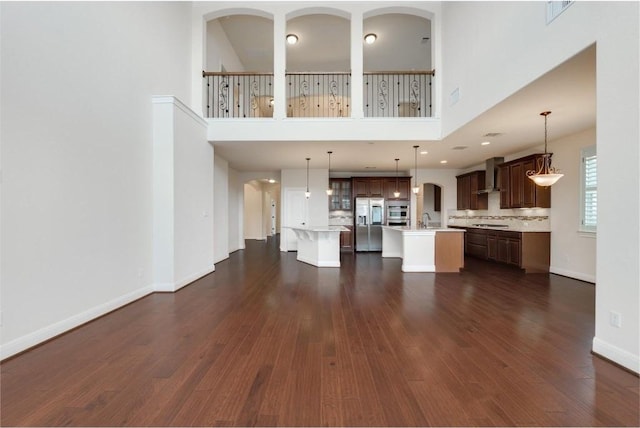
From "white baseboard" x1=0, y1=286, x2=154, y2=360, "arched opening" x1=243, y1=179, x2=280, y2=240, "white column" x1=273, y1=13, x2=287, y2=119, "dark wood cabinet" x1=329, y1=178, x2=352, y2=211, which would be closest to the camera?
"white baseboard" x1=0, y1=286, x2=154, y2=360

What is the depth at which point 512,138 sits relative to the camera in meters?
5.36

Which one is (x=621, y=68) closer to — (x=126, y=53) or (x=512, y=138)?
(x=512, y=138)

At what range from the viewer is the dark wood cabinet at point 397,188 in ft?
29.3

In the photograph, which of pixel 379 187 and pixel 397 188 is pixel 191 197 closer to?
pixel 379 187

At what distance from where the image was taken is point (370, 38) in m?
7.12

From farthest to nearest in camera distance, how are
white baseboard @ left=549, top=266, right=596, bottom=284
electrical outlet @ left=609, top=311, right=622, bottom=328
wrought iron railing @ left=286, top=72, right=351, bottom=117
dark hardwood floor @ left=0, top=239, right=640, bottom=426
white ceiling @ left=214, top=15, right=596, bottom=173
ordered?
wrought iron railing @ left=286, top=72, right=351, bottom=117
white baseboard @ left=549, top=266, right=596, bottom=284
white ceiling @ left=214, top=15, right=596, bottom=173
electrical outlet @ left=609, top=311, right=622, bottom=328
dark hardwood floor @ left=0, top=239, right=640, bottom=426

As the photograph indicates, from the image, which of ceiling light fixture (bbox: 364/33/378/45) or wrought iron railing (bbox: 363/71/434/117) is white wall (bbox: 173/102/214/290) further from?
ceiling light fixture (bbox: 364/33/378/45)

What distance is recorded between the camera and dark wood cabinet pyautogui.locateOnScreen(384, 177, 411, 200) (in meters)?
8.93

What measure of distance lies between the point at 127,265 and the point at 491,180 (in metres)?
7.92

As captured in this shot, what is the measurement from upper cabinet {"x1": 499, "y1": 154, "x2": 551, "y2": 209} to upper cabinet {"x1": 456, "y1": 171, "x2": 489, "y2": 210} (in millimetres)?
925

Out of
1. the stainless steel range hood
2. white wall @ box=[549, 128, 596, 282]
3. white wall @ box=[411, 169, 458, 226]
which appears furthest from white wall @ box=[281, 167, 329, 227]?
white wall @ box=[549, 128, 596, 282]

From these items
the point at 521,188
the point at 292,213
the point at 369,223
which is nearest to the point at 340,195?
the point at 369,223

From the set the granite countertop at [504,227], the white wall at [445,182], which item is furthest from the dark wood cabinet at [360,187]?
the granite countertop at [504,227]

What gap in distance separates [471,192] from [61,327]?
29.6 ft
